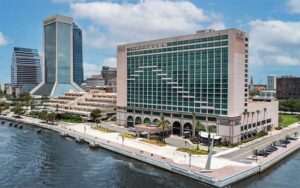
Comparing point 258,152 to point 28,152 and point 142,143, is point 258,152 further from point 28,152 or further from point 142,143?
point 28,152

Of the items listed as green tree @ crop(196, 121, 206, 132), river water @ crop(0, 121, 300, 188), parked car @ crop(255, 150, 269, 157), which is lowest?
river water @ crop(0, 121, 300, 188)

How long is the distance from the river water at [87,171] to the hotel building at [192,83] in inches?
989

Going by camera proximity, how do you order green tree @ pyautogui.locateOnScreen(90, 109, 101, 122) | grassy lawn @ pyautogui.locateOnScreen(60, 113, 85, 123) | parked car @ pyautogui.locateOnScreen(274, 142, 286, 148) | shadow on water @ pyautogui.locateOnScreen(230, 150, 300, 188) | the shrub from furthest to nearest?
grassy lawn @ pyautogui.locateOnScreen(60, 113, 85, 123) → green tree @ pyautogui.locateOnScreen(90, 109, 101, 122) → the shrub → parked car @ pyautogui.locateOnScreen(274, 142, 286, 148) → shadow on water @ pyautogui.locateOnScreen(230, 150, 300, 188)

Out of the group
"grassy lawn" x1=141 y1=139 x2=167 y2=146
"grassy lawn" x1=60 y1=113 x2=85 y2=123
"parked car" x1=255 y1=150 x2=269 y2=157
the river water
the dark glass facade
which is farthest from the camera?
"grassy lawn" x1=60 y1=113 x2=85 y2=123

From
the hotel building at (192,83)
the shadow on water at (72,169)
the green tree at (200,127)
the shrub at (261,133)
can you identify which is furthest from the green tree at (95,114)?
the shrub at (261,133)

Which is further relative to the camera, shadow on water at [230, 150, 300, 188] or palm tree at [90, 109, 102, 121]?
palm tree at [90, 109, 102, 121]

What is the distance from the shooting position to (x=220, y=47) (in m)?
106

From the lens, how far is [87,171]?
3110 inches

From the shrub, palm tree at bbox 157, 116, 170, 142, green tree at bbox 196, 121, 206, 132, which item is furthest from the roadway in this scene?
palm tree at bbox 157, 116, 170, 142

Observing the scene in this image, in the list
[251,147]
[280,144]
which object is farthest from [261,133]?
[251,147]

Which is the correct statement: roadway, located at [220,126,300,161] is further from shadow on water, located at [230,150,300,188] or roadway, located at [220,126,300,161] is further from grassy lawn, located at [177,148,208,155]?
shadow on water, located at [230,150,300,188]

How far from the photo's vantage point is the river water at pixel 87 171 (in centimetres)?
7044

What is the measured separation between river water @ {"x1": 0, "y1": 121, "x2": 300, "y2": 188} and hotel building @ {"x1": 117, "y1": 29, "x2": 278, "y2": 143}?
2513cm

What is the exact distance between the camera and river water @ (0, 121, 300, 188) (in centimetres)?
7044
